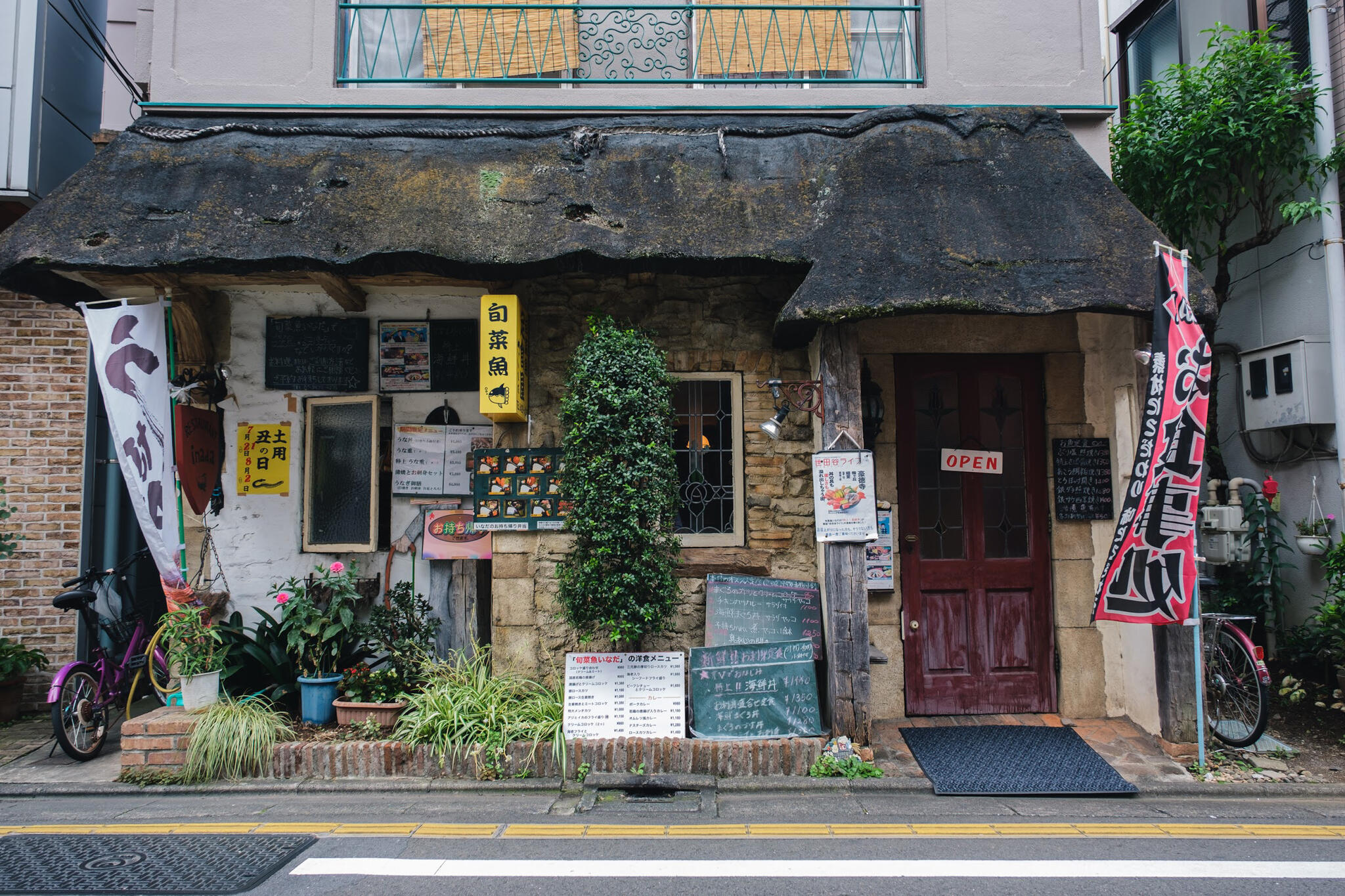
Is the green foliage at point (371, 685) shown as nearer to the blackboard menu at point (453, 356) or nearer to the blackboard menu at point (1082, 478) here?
the blackboard menu at point (453, 356)

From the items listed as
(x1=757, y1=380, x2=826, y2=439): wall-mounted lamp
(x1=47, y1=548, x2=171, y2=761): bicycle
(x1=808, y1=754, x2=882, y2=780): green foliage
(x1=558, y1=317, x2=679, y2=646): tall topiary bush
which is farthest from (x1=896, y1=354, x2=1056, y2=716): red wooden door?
(x1=47, y1=548, x2=171, y2=761): bicycle

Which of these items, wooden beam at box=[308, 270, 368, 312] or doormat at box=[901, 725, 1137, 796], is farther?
wooden beam at box=[308, 270, 368, 312]

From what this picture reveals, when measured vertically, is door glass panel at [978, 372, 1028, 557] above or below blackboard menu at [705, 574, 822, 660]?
above

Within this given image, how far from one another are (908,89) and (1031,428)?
3041 mm

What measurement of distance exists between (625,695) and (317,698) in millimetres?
2326

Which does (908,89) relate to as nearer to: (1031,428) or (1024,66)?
(1024,66)

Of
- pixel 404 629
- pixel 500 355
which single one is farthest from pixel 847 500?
pixel 404 629

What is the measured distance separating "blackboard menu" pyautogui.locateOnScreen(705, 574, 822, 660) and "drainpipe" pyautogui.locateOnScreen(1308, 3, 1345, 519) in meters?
4.64

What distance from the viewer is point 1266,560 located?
6.74 meters

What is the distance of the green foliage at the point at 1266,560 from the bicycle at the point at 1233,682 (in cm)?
134

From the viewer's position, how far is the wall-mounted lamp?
5664mm

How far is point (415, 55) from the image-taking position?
6836 millimetres

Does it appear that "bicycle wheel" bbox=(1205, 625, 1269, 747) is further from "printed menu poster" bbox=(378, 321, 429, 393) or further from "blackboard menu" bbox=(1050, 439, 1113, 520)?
"printed menu poster" bbox=(378, 321, 429, 393)

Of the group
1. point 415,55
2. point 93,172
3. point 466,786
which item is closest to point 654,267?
point 415,55
